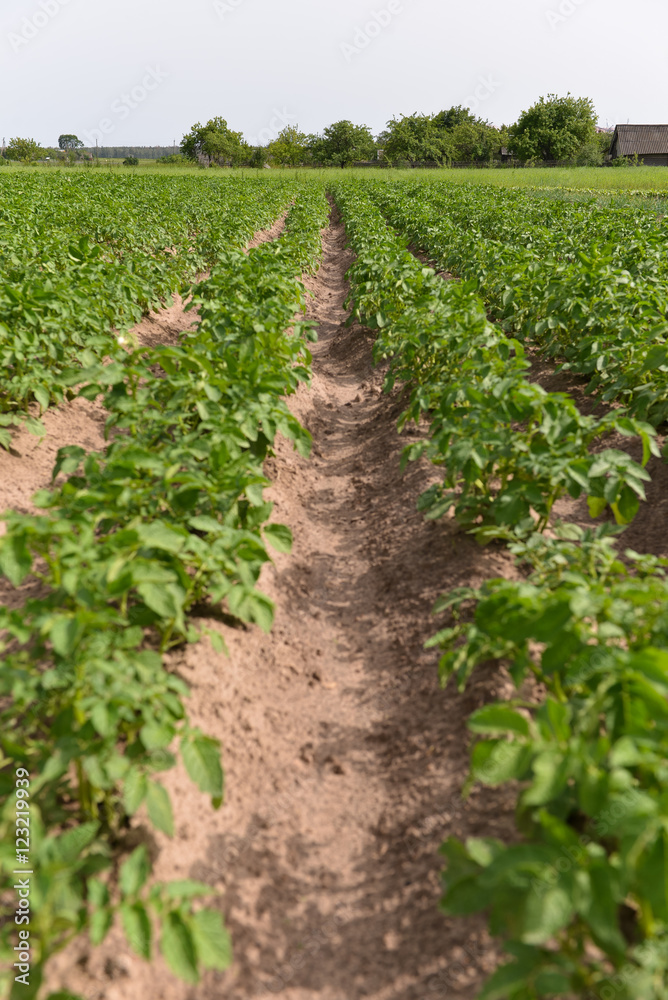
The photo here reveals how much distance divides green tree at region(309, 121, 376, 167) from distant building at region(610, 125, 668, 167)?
2581cm

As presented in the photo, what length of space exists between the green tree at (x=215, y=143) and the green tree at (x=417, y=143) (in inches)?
582

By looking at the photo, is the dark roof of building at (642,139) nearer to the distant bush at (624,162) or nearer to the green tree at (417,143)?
the distant bush at (624,162)

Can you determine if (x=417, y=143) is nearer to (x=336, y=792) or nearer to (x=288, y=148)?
(x=288, y=148)

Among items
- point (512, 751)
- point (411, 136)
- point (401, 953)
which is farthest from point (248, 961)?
point (411, 136)

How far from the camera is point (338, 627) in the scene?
388 cm

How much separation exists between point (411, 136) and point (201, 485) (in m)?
70.5

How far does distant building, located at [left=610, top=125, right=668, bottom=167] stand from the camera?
186 ft

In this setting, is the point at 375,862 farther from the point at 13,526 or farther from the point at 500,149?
the point at 500,149

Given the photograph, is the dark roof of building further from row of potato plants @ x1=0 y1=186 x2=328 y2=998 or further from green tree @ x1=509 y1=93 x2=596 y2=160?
row of potato plants @ x1=0 y1=186 x2=328 y2=998

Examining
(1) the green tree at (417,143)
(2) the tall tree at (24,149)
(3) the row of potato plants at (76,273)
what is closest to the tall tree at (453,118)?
(1) the green tree at (417,143)

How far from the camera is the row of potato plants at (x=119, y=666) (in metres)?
1.68

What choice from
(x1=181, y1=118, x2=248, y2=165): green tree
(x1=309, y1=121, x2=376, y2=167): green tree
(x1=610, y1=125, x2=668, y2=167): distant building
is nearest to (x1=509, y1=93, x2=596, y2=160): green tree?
(x1=610, y1=125, x2=668, y2=167): distant building

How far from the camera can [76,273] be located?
21.5 ft

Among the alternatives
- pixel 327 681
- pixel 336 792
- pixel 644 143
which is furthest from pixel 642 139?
pixel 336 792
